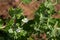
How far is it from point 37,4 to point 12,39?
811 millimetres

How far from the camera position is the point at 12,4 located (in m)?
4.11

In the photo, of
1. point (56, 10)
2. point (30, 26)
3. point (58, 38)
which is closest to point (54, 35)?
point (58, 38)

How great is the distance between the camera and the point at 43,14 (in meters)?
3.56

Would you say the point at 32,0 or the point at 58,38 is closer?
the point at 58,38

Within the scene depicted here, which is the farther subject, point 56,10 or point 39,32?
point 56,10

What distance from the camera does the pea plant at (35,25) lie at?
138 inches

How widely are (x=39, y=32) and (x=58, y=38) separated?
0.79 ft

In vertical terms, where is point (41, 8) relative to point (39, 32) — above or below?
above

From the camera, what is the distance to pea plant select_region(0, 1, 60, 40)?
3.49 metres

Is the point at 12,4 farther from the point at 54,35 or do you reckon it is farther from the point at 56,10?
the point at 54,35

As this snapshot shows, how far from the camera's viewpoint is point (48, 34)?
354 centimetres

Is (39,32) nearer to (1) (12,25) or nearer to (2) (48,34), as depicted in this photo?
(2) (48,34)

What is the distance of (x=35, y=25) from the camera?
3561 mm

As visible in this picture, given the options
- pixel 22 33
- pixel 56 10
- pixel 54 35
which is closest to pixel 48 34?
pixel 54 35
